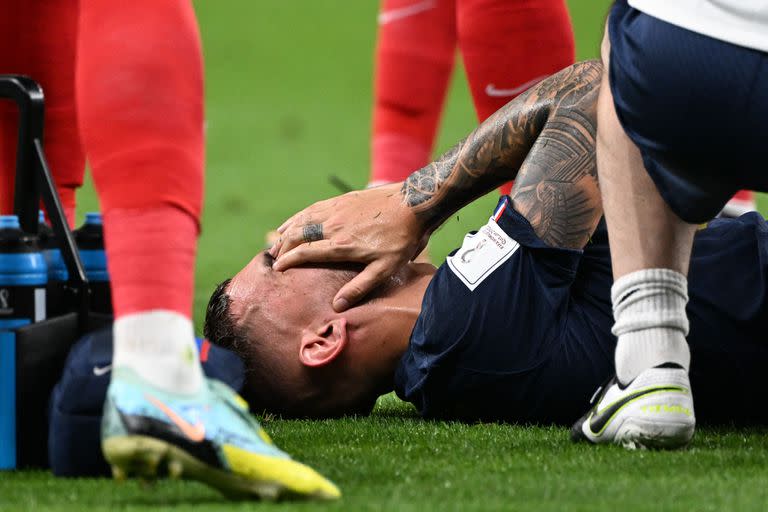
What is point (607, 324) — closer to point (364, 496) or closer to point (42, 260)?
point (364, 496)

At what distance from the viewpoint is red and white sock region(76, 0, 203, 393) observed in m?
1.39

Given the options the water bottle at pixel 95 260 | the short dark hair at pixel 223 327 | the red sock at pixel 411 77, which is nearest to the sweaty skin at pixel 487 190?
the short dark hair at pixel 223 327

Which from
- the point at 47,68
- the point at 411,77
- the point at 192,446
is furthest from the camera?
the point at 411,77

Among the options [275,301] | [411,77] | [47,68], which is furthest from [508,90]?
[47,68]

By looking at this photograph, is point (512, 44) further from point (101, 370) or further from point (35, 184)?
point (101, 370)

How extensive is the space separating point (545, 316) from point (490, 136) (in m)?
0.36

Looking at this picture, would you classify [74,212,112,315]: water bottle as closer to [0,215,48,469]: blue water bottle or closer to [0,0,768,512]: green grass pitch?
[0,215,48,469]: blue water bottle

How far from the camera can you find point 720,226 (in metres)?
2.05

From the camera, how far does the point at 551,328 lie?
6.54ft

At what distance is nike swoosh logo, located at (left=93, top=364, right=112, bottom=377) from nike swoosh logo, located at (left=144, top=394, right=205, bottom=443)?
9.3 inches

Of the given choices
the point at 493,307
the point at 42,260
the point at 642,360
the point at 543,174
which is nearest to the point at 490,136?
the point at 543,174

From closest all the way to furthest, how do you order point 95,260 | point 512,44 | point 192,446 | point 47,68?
point 192,446
point 95,260
point 47,68
point 512,44

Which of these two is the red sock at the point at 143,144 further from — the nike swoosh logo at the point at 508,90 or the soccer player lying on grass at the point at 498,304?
the nike swoosh logo at the point at 508,90

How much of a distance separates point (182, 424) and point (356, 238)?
82cm
